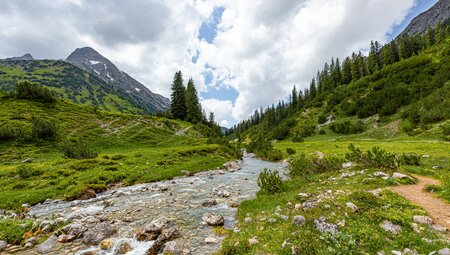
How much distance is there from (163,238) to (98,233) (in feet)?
12.2

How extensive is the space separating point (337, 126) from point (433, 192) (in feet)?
237

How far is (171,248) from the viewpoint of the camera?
9.10 m

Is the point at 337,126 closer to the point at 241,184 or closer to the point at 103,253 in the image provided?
the point at 241,184

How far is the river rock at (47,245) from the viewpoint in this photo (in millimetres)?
10141

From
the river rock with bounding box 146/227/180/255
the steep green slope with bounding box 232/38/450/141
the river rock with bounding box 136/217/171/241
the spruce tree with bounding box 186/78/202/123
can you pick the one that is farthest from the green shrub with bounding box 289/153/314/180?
the spruce tree with bounding box 186/78/202/123

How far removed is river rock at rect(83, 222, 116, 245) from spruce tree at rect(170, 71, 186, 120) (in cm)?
8988

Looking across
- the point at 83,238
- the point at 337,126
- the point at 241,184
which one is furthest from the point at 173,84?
the point at 83,238

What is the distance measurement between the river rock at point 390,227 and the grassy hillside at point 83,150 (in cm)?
2282

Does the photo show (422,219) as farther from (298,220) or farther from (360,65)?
(360,65)

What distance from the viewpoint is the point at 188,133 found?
75750 millimetres

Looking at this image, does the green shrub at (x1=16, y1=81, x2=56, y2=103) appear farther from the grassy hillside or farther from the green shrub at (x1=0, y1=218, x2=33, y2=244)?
the green shrub at (x1=0, y1=218, x2=33, y2=244)

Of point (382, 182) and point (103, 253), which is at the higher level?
point (382, 182)

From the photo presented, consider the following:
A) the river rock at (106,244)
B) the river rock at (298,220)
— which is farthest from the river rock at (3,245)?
the river rock at (298,220)

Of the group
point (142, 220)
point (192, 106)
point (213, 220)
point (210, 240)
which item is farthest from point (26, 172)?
point (192, 106)
